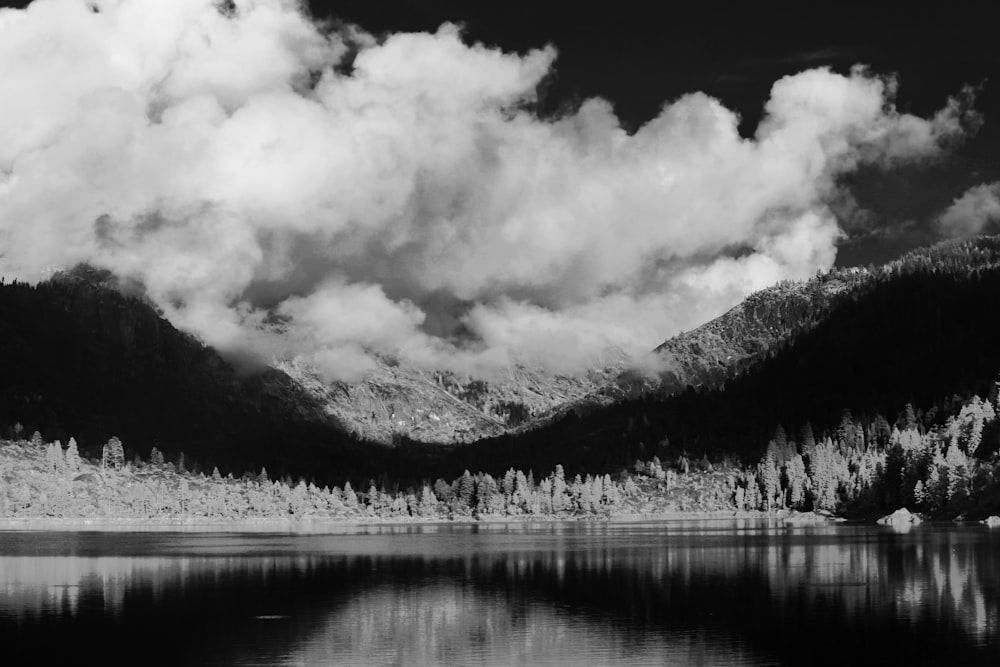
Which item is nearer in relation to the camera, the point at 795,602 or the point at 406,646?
the point at 406,646

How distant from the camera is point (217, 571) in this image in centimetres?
17675

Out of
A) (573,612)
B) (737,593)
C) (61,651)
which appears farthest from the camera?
(737,593)

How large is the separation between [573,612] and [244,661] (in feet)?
140

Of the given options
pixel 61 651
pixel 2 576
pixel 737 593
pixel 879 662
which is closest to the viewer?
pixel 879 662

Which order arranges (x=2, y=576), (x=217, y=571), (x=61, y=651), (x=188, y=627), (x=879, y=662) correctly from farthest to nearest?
1. (x=217, y=571)
2. (x=2, y=576)
3. (x=188, y=627)
4. (x=61, y=651)
5. (x=879, y=662)

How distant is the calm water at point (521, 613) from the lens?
312 ft

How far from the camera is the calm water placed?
95188mm

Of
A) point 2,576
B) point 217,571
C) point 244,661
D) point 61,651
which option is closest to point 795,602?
point 244,661

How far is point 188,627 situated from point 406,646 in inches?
1051

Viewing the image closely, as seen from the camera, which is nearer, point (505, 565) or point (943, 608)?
point (943, 608)

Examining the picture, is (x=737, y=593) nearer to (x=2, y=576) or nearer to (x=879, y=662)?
(x=879, y=662)

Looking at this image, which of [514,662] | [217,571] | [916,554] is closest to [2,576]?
[217,571]

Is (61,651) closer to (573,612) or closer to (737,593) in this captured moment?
(573,612)

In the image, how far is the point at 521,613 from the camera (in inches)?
4813
